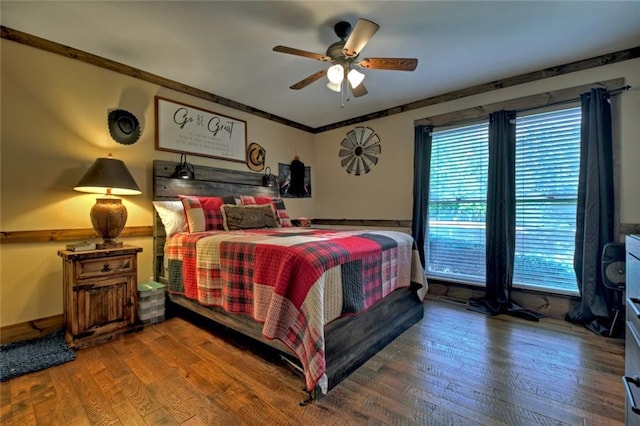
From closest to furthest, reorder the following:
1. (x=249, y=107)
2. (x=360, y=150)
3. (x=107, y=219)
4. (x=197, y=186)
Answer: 1. (x=107, y=219)
2. (x=197, y=186)
3. (x=249, y=107)
4. (x=360, y=150)

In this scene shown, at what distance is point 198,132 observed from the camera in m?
3.47

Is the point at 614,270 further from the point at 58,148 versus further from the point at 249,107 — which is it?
the point at 58,148

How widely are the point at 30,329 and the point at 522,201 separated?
473cm

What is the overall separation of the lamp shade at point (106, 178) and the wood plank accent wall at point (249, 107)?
104 cm

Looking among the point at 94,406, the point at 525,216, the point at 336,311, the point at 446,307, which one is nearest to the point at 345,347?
the point at 336,311

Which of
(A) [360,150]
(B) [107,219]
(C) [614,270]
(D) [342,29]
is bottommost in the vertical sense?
(C) [614,270]

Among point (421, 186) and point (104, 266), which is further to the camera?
point (421, 186)

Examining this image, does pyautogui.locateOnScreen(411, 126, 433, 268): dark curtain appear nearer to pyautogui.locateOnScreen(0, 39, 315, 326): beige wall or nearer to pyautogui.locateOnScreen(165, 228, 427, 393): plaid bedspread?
pyautogui.locateOnScreen(165, 228, 427, 393): plaid bedspread

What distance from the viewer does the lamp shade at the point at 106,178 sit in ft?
7.69

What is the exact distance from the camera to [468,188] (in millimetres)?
3445

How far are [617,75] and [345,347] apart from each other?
3.40 meters

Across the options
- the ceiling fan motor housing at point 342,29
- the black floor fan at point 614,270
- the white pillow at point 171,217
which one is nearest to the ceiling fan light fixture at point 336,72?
the ceiling fan motor housing at point 342,29

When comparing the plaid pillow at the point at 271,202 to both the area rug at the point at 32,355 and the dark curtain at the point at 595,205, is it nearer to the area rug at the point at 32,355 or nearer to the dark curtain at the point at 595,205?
the area rug at the point at 32,355

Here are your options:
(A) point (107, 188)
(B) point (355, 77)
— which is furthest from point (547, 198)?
(A) point (107, 188)
